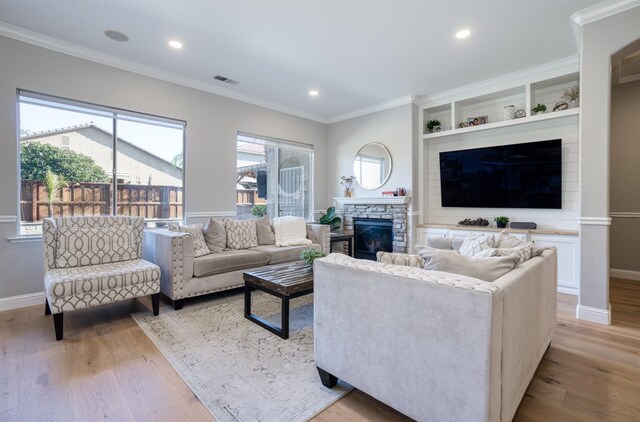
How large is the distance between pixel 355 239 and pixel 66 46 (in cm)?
478

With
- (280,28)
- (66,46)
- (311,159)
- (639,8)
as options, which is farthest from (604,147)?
(66,46)

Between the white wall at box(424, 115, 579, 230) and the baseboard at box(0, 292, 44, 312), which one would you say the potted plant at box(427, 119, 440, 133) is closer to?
the white wall at box(424, 115, 579, 230)

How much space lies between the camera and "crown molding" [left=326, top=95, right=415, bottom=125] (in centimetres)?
486

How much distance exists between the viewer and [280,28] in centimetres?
298

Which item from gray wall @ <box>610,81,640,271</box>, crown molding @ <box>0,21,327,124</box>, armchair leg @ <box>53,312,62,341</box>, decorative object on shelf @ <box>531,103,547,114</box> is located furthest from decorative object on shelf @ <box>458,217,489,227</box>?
armchair leg @ <box>53,312,62,341</box>

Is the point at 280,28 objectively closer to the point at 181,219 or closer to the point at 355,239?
the point at 181,219

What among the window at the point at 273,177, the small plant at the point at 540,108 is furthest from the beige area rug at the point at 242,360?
the small plant at the point at 540,108

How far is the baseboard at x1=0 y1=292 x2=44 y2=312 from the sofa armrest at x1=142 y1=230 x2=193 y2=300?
1291 mm

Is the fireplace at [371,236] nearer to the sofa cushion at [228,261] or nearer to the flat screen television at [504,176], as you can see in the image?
the flat screen television at [504,176]

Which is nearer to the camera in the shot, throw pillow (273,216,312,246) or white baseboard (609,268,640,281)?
white baseboard (609,268,640,281)

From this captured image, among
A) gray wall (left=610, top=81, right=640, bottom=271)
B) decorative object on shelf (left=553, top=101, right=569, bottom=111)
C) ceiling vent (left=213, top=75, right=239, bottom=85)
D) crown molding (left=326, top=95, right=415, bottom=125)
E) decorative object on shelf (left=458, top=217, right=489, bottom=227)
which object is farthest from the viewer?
crown molding (left=326, top=95, right=415, bottom=125)

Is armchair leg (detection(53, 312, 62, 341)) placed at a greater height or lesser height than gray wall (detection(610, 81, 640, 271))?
lesser

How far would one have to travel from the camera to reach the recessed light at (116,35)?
3043 millimetres

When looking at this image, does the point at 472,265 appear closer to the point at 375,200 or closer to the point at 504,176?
the point at 504,176
